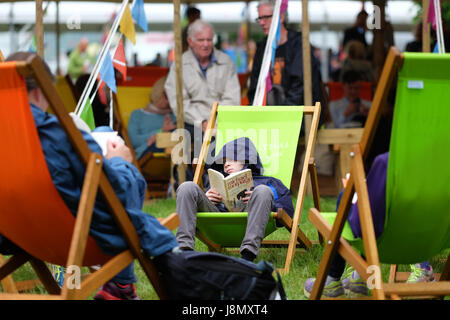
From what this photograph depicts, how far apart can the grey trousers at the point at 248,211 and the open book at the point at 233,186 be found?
0.11 m

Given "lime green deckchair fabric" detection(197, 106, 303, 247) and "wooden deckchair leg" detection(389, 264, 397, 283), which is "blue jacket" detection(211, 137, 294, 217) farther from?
"wooden deckchair leg" detection(389, 264, 397, 283)

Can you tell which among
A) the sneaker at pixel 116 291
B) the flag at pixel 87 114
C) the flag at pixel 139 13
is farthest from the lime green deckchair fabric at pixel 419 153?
the flag at pixel 139 13

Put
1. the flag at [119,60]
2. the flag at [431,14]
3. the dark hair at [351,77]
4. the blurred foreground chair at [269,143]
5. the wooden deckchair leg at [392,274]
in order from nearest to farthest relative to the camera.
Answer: the wooden deckchair leg at [392,274]
the blurred foreground chair at [269,143]
the flag at [119,60]
the flag at [431,14]
the dark hair at [351,77]

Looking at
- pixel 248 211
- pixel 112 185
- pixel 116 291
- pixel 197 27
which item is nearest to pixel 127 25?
pixel 197 27

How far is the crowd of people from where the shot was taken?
2793mm

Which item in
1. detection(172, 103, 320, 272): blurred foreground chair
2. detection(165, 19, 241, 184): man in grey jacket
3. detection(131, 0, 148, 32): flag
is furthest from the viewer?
detection(165, 19, 241, 184): man in grey jacket

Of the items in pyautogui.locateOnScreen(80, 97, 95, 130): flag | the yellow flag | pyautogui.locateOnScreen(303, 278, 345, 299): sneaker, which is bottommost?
pyautogui.locateOnScreen(303, 278, 345, 299): sneaker

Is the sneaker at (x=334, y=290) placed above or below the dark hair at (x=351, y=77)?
below

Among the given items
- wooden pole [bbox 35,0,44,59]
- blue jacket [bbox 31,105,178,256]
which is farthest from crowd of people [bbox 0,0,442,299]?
wooden pole [bbox 35,0,44,59]

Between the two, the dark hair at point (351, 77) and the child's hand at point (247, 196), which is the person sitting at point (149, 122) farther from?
the child's hand at point (247, 196)

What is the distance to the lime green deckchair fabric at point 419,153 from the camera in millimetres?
2674

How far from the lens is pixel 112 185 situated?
2811 mm

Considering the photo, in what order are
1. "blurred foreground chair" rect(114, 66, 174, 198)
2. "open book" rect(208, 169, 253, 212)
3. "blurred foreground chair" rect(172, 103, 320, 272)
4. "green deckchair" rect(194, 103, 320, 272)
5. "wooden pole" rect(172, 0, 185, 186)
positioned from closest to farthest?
1. "open book" rect(208, 169, 253, 212)
2. "blurred foreground chair" rect(172, 103, 320, 272)
3. "green deckchair" rect(194, 103, 320, 272)
4. "wooden pole" rect(172, 0, 185, 186)
5. "blurred foreground chair" rect(114, 66, 174, 198)

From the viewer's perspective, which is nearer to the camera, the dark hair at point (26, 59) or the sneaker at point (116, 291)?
the dark hair at point (26, 59)
